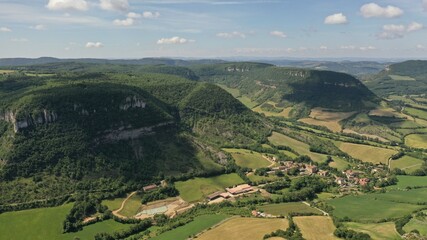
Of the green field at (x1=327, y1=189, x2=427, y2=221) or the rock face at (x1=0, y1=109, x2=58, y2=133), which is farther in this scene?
the rock face at (x1=0, y1=109, x2=58, y2=133)

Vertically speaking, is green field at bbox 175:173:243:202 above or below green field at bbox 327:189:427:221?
above

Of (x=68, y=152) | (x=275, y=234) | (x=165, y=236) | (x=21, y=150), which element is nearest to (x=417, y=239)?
(x=275, y=234)

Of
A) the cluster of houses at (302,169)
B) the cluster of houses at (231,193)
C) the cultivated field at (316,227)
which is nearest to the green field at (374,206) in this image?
the cultivated field at (316,227)

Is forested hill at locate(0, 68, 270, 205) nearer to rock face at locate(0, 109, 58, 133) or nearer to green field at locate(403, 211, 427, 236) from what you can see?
rock face at locate(0, 109, 58, 133)

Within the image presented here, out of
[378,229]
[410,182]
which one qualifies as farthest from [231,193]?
[410,182]

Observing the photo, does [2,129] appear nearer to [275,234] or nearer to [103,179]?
[103,179]

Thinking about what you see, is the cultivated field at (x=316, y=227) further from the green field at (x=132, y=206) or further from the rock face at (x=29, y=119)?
the rock face at (x=29, y=119)

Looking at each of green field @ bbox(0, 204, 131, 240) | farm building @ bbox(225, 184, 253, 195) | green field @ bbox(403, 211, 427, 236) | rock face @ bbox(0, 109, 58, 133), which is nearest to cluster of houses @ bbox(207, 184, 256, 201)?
farm building @ bbox(225, 184, 253, 195)
